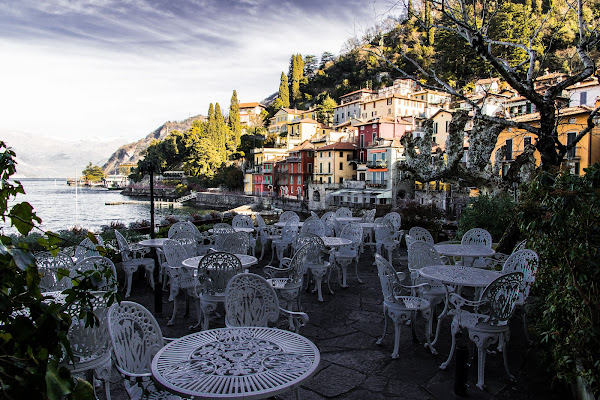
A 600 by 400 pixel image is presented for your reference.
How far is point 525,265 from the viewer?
4492 millimetres

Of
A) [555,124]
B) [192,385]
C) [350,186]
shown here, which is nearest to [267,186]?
[350,186]

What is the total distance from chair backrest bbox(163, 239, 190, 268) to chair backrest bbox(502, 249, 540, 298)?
4.32 m

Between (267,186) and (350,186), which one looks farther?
(267,186)

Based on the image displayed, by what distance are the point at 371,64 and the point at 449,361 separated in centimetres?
7778

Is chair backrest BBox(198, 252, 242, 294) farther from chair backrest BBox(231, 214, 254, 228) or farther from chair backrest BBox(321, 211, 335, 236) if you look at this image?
chair backrest BBox(231, 214, 254, 228)

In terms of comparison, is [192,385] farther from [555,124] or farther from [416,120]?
[416,120]

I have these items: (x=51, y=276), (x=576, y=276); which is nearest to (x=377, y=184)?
(x=51, y=276)

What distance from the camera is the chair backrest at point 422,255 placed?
5288mm

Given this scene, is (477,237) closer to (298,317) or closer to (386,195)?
(298,317)

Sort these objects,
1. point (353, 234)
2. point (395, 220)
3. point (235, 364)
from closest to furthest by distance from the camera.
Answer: point (235, 364) < point (353, 234) < point (395, 220)

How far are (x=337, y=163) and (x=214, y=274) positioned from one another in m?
39.5

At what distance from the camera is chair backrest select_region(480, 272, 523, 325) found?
11.9 ft

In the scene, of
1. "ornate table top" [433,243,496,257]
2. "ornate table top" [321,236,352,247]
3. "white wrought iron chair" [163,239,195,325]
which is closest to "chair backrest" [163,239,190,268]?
"white wrought iron chair" [163,239,195,325]

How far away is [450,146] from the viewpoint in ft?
35.2
